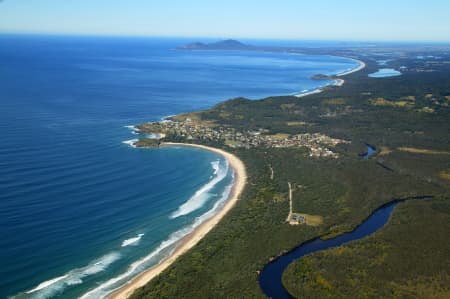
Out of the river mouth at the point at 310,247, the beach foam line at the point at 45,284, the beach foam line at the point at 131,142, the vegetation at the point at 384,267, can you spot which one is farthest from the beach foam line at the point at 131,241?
the beach foam line at the point at 131,142

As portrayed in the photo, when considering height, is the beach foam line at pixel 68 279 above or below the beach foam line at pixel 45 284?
below

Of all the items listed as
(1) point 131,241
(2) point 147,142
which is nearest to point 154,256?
(1) point 131,241

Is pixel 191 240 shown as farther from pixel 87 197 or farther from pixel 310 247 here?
pixel 87 197

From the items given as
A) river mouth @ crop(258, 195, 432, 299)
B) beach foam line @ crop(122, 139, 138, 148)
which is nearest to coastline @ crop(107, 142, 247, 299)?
river mouth @ crop(258, 195, 432, 299)

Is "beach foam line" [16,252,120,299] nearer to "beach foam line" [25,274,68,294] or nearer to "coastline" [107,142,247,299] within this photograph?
"beach foam line" [25,274,68,294]

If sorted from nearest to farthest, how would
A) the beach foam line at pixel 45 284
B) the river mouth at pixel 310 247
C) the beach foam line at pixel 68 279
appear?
the beach foam line at pixel 68 279
the beach foam line at pixel 45 284
the river mouth at pixel 310 247

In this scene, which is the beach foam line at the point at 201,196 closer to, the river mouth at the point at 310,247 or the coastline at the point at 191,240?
the coastline at the point at 191,240

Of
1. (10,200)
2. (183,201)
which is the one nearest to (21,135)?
(10,200)
